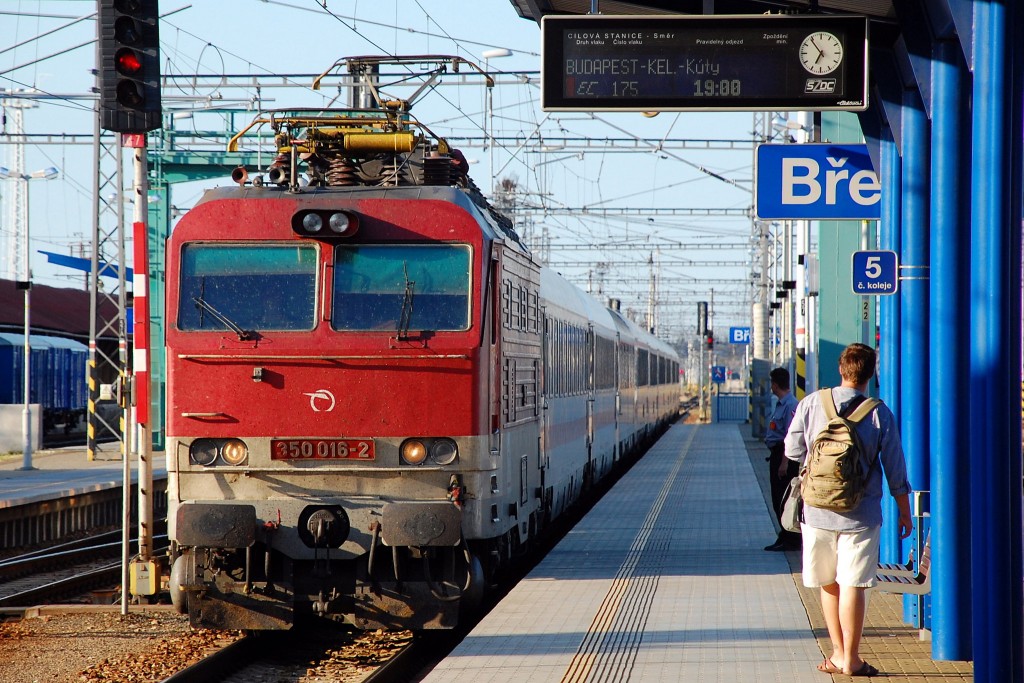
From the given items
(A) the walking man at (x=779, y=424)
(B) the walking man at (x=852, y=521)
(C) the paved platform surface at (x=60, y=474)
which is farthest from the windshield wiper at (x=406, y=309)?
(C) the paved platform surface at (x=60, y=474)

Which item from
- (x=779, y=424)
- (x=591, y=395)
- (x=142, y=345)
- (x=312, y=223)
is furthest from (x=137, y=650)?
(x=591, y=395)

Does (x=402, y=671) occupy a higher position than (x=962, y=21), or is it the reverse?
(x=962, y=21)

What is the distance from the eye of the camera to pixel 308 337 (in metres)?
9.01

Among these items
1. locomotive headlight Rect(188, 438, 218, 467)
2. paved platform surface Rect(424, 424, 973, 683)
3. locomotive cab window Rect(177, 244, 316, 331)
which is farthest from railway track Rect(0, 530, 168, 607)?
paved platform surface Rect(424, 424, 973, 683)

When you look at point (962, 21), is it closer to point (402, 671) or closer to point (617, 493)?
point (402, 671)

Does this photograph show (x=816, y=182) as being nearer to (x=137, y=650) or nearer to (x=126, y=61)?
(x=126, y=61)

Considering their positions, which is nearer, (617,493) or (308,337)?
(308,337)

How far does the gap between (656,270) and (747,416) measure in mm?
13154

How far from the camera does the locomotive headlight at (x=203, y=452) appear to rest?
29.2 feet

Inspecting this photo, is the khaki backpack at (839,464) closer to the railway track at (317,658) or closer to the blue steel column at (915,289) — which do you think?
the blue steel column at (915,289)

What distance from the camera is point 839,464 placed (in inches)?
263

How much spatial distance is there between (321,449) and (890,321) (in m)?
4.13

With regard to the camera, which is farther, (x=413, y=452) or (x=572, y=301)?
(x=572, y=301)

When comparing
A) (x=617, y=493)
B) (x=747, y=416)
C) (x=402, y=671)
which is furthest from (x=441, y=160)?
(x=747, y=416)
